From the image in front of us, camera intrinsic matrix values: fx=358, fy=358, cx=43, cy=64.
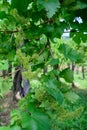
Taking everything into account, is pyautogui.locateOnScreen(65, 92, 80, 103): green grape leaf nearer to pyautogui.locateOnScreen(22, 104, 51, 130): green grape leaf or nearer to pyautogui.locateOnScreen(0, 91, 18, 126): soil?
pyautogui.locateOnScreen(22, 104, 51, 130): green grape leaf

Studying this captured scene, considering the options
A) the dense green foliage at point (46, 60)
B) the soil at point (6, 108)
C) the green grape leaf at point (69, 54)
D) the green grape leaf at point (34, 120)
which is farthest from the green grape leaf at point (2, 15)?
the soil at point (6, 108)

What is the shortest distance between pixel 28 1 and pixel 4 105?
18.4 metres

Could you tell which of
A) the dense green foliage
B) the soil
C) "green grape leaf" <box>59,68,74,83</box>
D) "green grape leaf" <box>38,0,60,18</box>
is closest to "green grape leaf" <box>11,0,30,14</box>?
the dense green foliage

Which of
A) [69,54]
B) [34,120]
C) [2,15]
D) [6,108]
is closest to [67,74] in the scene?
[69,54]

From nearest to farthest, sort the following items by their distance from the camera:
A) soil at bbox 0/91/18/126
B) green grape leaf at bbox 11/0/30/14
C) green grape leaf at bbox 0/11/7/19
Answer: green grape leaf at bbox 11/0/30/14, green grape leaf at bbox 0/11/7/19, soil at bbox 0/91/18/126

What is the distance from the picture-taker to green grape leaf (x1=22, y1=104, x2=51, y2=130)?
1323 mm

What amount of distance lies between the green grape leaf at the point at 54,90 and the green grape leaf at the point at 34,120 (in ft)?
0.32

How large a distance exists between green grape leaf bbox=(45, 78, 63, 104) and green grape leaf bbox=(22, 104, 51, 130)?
10 centimetres

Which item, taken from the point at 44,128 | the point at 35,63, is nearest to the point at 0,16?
the point at 35,63

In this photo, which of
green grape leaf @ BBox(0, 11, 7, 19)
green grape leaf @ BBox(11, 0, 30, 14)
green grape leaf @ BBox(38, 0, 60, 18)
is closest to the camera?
green grape leaf @ BBox(38, 0, 60, 18)

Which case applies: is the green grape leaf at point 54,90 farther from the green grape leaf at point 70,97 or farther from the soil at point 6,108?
the soil at point 6,108

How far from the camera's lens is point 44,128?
1326mm

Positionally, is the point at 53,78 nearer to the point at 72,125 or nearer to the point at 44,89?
the point at 44,89

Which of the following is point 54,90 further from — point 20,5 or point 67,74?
point 20,5
